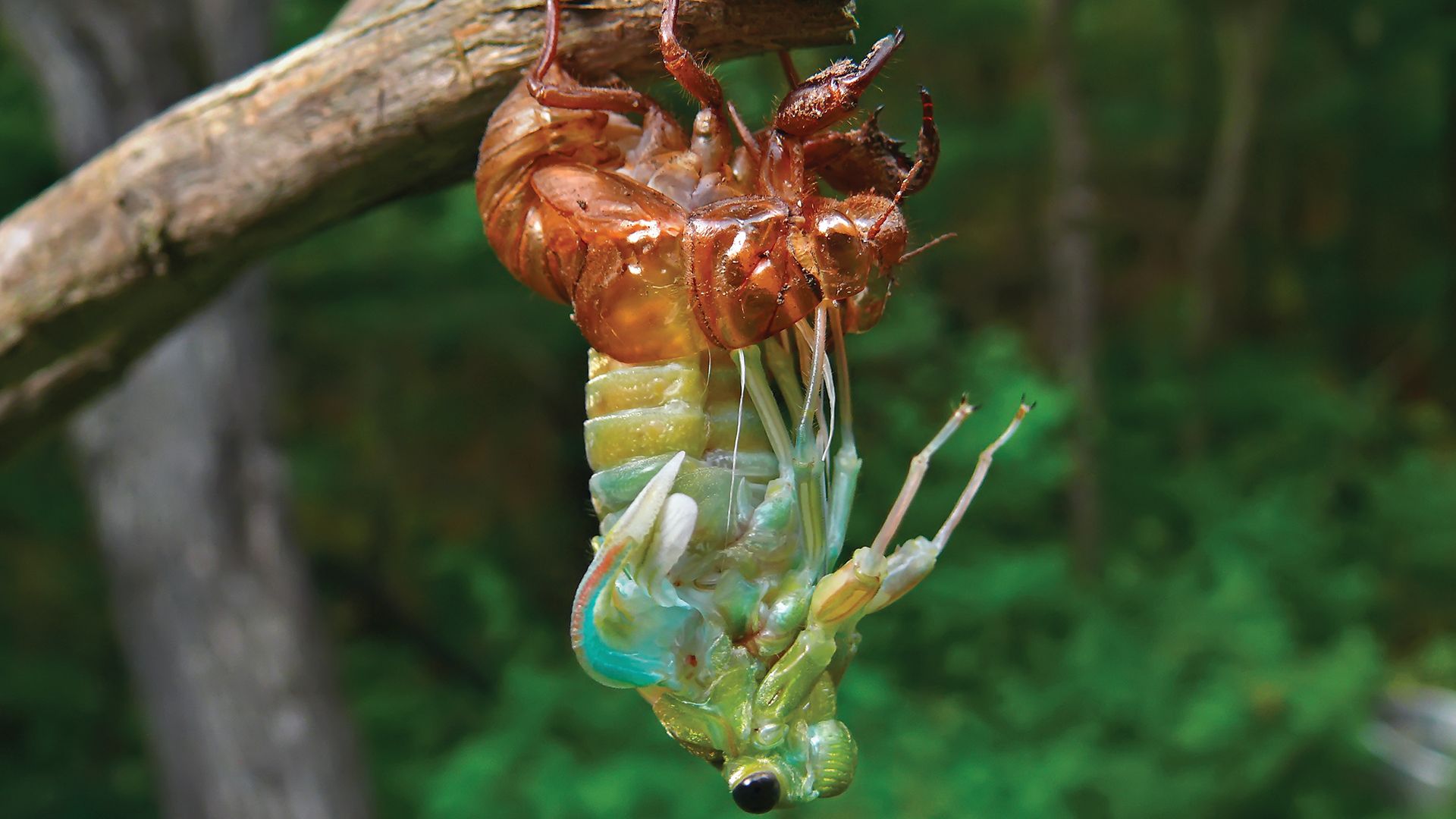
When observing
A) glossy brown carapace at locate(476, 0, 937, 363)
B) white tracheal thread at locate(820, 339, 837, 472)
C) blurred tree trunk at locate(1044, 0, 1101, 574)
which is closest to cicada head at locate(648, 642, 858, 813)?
white tracheal thread at locate(820, 339, 837, 472)

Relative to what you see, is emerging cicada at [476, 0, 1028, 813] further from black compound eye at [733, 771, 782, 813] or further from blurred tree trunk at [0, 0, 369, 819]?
blurred tree trunk at [0, 0, 369, 819]

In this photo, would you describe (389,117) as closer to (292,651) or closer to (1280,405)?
(292,651)

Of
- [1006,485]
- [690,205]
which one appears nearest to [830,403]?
[690,205]

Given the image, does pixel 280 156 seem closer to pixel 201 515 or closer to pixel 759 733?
pixel 759 733

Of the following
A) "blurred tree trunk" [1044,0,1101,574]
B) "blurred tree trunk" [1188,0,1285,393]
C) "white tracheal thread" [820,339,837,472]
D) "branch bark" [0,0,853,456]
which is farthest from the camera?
"blurred tree trunk" [1188,0,1285,393]

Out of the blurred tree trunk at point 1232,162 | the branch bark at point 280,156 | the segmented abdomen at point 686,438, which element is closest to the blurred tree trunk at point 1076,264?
the blurred tree trunk at point 1232,162

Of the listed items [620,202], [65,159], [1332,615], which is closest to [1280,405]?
[1332,615]
